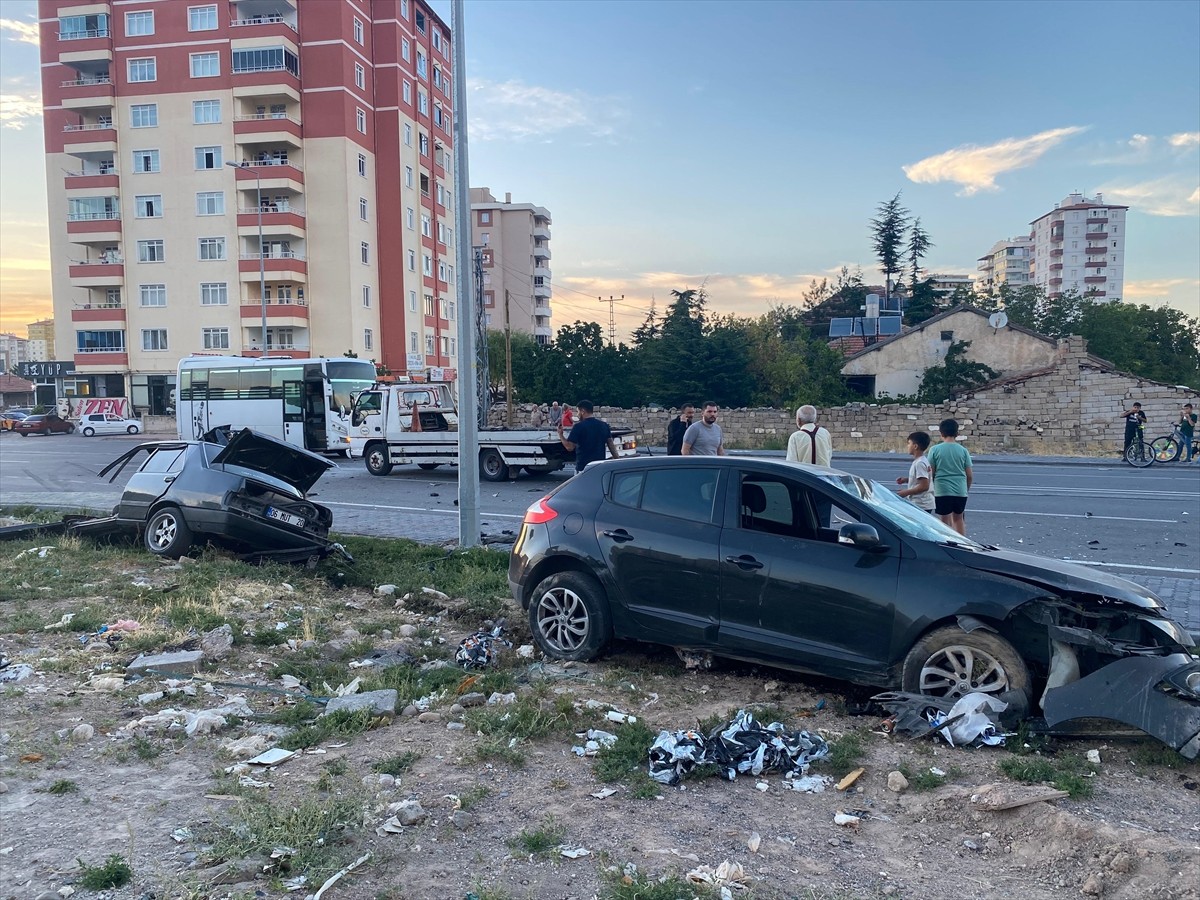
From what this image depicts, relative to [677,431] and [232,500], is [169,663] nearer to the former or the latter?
[232,500]

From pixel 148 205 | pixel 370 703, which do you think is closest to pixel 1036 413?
pixel 370 703

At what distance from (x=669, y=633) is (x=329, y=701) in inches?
87.4

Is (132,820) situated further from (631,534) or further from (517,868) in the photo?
(631,534)

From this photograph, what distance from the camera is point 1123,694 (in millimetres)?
4695

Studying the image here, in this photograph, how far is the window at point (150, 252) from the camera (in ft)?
184

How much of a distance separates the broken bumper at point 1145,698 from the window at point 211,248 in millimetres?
57732

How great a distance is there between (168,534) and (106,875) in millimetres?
7454

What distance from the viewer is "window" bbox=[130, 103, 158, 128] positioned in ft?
182

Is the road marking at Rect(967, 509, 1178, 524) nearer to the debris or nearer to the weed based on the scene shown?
the debris

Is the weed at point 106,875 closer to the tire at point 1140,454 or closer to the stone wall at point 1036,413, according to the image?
the tire at point 1140,454

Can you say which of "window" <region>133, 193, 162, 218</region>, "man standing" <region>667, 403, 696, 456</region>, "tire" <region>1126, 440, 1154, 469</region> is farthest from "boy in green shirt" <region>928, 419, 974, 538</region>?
"window" <region>133, 193, 162, 218</region>

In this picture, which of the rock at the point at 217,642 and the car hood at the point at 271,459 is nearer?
the rock at the point at 217,642

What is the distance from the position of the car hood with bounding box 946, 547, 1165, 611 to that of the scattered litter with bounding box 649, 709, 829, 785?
1449 millimetres

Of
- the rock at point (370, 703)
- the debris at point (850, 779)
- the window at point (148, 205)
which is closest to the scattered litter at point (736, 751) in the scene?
the debris at point (850, 779)
